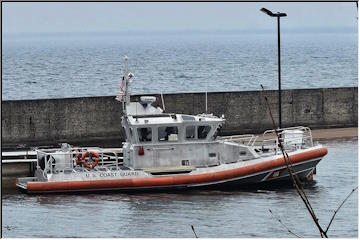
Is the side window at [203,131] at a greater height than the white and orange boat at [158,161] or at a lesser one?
greater

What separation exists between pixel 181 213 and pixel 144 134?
8.30 feet

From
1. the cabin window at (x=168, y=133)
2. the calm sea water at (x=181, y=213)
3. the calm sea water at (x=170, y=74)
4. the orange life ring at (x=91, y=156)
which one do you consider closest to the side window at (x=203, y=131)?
the cabin window at (x=168, y=133)

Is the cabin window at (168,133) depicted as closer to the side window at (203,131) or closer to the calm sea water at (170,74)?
the side window at (203,131)

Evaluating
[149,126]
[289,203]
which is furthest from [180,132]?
[289,203]

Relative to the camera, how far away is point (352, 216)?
2309 cm

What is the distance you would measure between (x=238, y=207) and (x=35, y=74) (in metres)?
63.2

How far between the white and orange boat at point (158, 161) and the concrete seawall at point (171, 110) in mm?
5117

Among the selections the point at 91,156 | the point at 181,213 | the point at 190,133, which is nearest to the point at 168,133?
the point at 190,133

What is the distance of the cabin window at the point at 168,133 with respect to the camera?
2522 cm

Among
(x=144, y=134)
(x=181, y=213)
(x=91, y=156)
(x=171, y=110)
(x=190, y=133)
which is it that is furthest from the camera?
(x=171, y=110)

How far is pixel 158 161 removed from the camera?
83.4 feet

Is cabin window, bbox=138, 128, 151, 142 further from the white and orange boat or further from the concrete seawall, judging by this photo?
the concrete seawall

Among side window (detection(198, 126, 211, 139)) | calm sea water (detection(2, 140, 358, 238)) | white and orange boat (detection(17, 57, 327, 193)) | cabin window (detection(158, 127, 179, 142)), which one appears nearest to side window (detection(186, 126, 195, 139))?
white and orange boat (detection(17, 57, 327, 193))

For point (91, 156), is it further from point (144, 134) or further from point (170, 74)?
point (170, 74)
